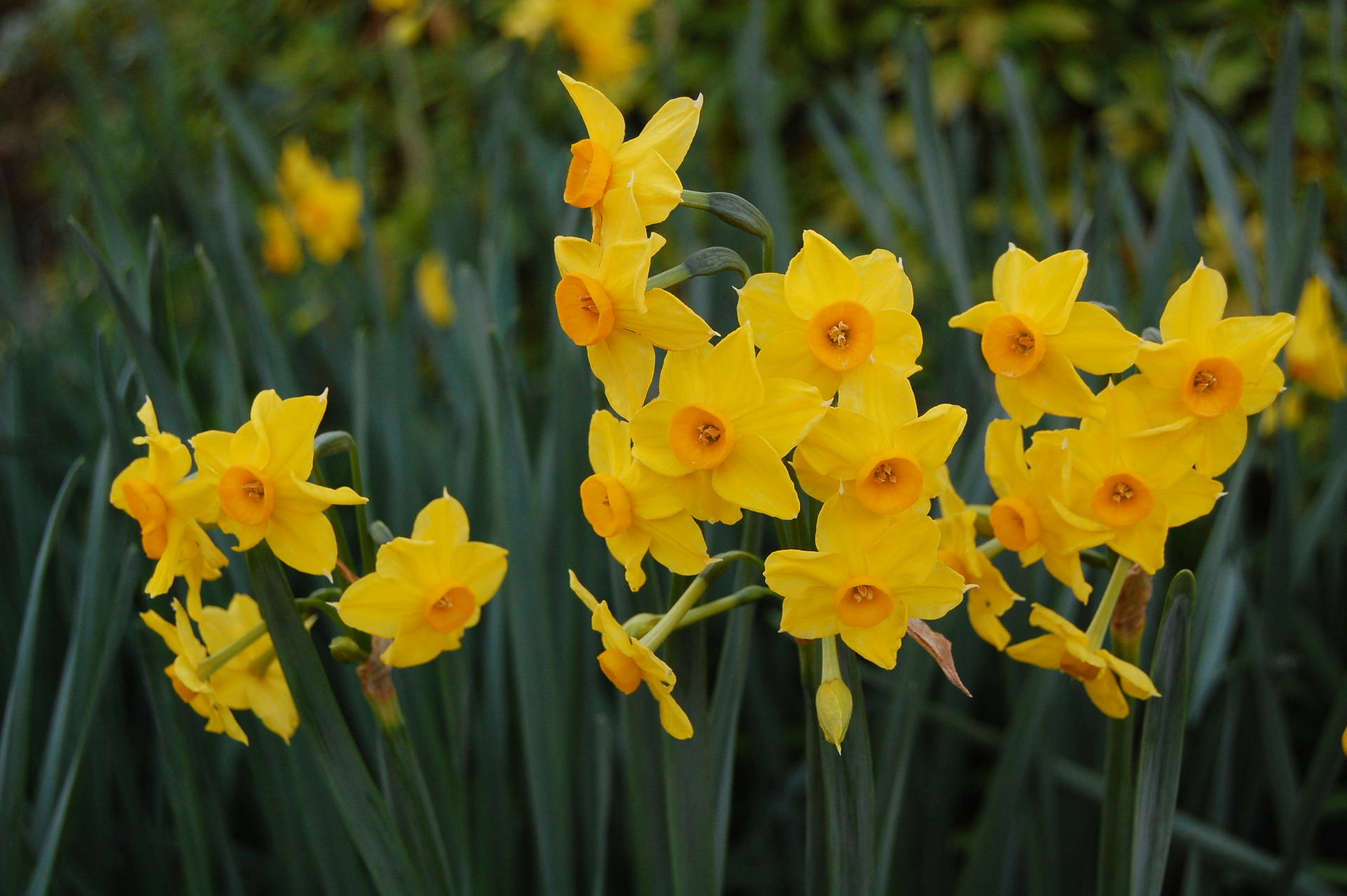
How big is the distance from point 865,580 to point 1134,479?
0.20m

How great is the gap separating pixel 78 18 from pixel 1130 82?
4.46 m

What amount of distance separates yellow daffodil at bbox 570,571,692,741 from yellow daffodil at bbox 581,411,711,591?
0.04m

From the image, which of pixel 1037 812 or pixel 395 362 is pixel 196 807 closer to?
pixel 395 362

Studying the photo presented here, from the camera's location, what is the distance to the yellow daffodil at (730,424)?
556 millimetres

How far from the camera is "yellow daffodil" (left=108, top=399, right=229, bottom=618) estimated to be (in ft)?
2.06

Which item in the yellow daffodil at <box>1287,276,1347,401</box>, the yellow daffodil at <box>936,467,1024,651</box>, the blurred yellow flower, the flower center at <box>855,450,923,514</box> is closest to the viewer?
the flower center at <box>855,450,923,514</box>

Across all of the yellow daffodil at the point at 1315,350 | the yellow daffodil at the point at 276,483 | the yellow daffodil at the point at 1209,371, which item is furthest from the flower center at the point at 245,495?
the yellow daffodil at the point at 1315,350

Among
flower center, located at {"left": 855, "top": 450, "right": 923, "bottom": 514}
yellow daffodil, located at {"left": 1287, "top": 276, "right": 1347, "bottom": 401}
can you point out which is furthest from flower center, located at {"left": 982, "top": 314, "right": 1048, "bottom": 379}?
yellow daffodil, located at {"left": 1287, "top": 276, "right": 1347, "bottom": 401}

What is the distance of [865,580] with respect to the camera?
1.87ft

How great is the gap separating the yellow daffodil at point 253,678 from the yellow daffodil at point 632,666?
30 centimetres

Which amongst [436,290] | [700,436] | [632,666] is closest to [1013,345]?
[700,436]

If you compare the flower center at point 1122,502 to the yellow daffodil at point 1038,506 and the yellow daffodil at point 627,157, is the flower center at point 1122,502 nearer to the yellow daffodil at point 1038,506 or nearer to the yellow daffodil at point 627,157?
the yellow daffodil at point 1038,506

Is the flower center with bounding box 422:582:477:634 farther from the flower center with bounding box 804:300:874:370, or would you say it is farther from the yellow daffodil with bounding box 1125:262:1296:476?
the yellow daffodil with bounding box 1125:262:1296:476

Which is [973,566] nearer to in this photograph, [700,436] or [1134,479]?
[1134,479]
